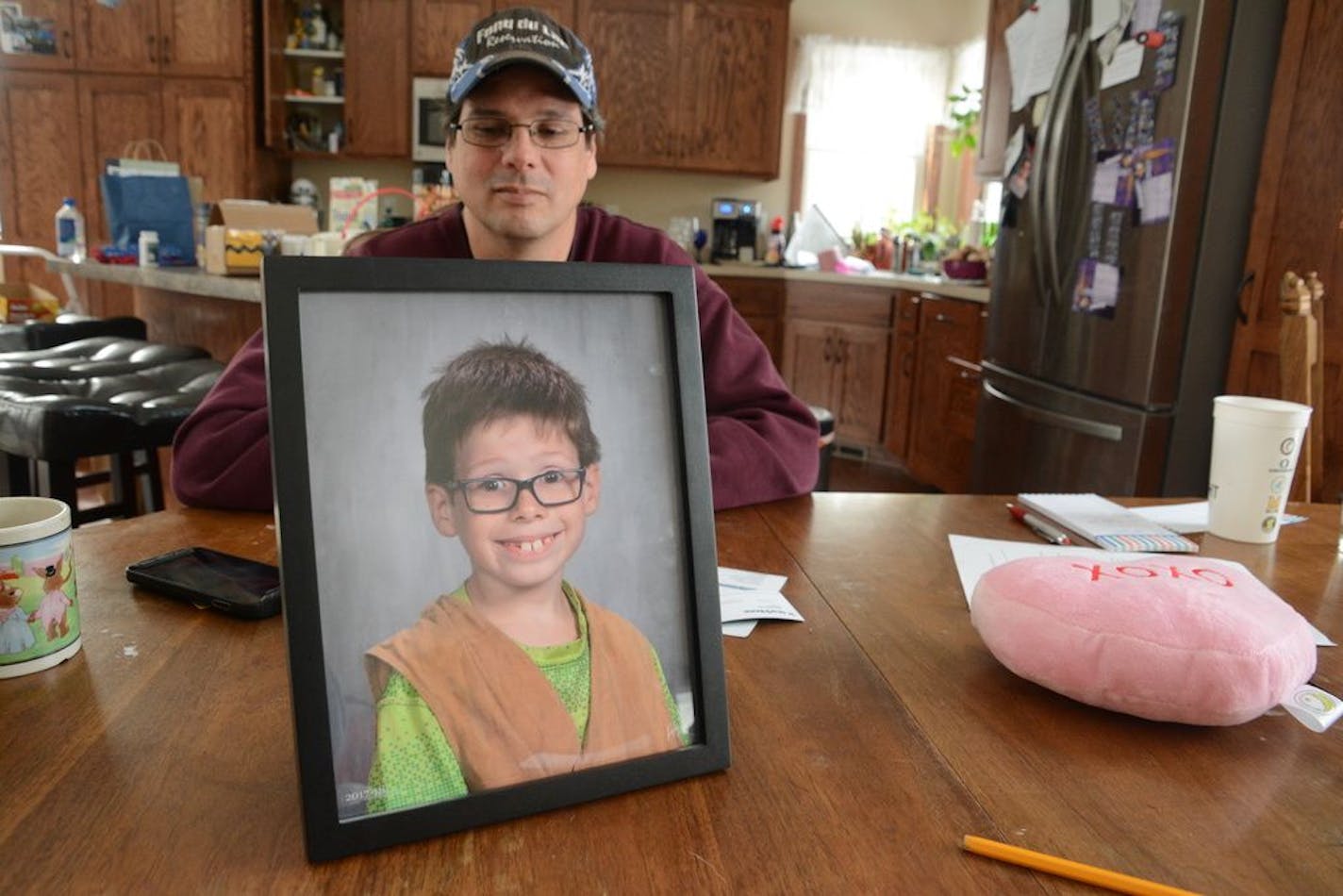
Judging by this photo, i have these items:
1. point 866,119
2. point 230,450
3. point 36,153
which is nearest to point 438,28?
point 36,153

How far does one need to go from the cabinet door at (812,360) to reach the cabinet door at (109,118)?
333 centimetres

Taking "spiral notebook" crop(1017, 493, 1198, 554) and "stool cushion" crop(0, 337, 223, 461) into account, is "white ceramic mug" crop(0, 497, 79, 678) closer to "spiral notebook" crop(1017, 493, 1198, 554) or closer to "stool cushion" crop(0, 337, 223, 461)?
"spiral notebook" crop(1017, 493, 1198, 554)

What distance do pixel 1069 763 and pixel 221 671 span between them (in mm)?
521

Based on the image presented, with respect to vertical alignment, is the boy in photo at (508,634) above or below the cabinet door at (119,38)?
below

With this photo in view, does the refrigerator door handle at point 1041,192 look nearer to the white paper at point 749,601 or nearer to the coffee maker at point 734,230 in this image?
the white paper at point 749,601

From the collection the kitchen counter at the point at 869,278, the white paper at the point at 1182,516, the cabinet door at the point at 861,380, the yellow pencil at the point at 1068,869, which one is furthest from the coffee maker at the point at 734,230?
the yellow pencil at the point at 1068,869

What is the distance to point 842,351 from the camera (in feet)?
15.6

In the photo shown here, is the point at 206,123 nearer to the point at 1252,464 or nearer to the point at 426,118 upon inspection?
the point at 426,118

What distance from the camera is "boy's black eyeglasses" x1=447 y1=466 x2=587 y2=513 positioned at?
486 millimetres

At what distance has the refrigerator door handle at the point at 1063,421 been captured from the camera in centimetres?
270

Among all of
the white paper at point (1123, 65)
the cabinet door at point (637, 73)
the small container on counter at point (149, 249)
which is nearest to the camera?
the white paper at point (1123, 65)

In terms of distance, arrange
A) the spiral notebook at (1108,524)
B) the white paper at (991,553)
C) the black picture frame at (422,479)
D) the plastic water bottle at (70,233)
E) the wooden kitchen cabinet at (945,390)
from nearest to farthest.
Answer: the black picture frame at (422,479) < the white paper at (991,553) < the spiral notebook at (1108,524) < the plastic water bottle at (70,233) < the wooden kitchen cabinet at (945,390)

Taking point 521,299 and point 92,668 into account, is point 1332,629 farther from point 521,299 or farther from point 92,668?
point 92,668

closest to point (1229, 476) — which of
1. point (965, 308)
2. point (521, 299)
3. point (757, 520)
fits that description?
point (757, 520)
